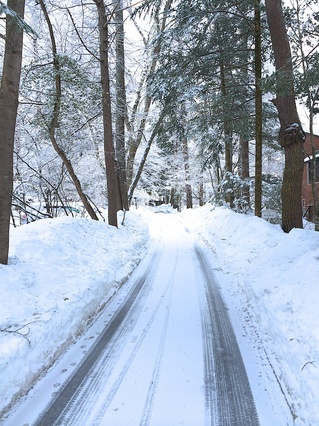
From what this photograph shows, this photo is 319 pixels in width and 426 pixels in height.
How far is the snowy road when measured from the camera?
234 centimetres

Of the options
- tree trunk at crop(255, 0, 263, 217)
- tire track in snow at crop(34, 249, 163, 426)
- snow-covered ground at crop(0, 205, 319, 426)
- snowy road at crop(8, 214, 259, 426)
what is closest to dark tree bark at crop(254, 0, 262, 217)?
tree trunk at crop(255, 0, 263, 217)

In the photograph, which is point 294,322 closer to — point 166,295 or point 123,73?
point 166,295

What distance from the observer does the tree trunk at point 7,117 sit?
420cm

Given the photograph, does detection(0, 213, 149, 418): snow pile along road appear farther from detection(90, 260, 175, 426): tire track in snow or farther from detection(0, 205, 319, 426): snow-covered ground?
detection(90, 260, 175, 426): tire track in snow

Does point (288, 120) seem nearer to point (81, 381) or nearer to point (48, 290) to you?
point (48, 290)

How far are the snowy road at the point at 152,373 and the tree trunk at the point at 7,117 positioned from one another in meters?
2.00

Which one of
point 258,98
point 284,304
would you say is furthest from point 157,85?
point 284,304

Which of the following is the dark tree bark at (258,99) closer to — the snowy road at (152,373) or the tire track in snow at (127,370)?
the snowy road at (152,373)

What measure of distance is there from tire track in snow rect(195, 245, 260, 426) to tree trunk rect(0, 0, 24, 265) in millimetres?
3113

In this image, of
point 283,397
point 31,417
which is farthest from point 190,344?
point 31,417

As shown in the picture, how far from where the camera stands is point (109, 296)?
4.90 meters

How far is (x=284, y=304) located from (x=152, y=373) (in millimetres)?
1795

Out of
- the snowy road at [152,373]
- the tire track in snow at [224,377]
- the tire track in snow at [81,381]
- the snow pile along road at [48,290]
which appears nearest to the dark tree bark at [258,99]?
the snow pile along road at [48,290]

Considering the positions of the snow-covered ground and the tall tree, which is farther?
the tall tree
